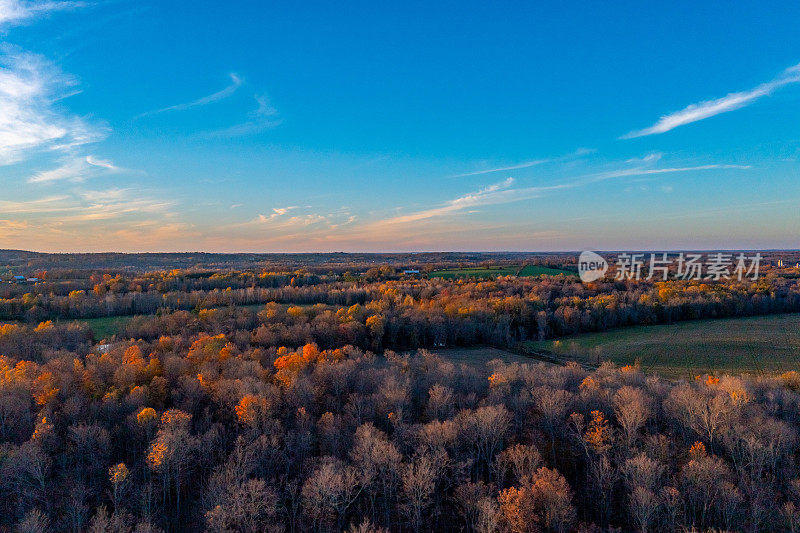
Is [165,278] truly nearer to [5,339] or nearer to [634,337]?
[5,339]

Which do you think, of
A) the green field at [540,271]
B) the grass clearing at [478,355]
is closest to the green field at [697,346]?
the grass clearing at [478,355]

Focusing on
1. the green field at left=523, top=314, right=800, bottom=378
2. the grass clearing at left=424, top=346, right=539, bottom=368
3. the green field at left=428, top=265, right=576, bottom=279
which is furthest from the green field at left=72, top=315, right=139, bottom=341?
the green field at left=428, top=265, right=576, bottom=279

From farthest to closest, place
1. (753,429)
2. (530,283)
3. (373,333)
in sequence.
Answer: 1. (530,283)
2. (373,333)
3. (753,429)

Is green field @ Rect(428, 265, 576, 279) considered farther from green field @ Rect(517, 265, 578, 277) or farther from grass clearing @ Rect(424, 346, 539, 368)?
grass clearing @ Rect(424, 346, 539, 368)

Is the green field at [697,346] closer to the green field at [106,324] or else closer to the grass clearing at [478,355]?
the grass clearing at [478,355]

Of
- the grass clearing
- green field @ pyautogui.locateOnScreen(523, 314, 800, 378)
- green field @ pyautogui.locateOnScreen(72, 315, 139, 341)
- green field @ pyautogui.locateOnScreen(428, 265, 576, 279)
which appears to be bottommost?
the grass clearing

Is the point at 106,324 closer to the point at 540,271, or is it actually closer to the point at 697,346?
the point at 697,346

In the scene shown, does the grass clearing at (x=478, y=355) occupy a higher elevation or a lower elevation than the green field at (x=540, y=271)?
lower

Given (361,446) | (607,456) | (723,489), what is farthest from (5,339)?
(723,489)
